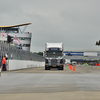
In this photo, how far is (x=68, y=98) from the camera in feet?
24.6

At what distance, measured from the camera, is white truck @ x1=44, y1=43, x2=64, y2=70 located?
107 ft

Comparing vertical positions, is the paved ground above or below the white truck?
below

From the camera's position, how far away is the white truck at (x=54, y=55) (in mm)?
32594

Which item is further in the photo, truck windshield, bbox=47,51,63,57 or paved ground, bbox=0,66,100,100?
truck windshield, bbox=47,51,63,57

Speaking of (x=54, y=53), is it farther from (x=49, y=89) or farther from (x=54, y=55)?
(x=49, y=89)

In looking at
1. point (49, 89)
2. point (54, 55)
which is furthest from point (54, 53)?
point (49, 89)

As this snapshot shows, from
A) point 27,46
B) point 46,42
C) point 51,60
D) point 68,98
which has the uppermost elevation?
point 27,46

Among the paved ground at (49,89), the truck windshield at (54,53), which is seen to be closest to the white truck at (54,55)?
the truck windshield at (54,53)

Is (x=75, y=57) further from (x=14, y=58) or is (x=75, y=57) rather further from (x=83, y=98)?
(x=83, y=98)

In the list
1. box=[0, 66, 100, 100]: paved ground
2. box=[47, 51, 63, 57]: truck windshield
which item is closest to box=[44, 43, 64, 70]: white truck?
box=[47, 51, 63, 57]: truck windshield

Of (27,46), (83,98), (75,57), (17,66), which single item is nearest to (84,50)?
(75,57)

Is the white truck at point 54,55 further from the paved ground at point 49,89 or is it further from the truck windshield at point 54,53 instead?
the paved ground at point 49,89

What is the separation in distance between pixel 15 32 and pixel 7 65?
102805 millimetres

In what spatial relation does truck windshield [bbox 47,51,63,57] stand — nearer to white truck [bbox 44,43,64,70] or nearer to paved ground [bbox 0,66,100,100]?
white truck [bbox 44,43,64,70]
